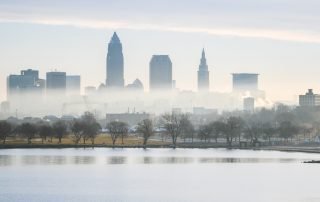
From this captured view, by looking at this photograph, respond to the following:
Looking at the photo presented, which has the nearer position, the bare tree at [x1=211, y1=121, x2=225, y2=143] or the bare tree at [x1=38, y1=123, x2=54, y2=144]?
the bare tree at [x1=38, y1=123, x2=54, y2=144]

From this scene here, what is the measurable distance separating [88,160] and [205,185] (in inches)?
1071

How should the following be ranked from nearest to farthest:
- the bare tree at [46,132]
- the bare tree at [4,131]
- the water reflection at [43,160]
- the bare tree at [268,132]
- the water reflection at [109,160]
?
the water reflection at [43,160]
the water reflection at [109,160]
the bare tree at [4,131]
the bare tree at [46,132]
the bare tree at [268,132]

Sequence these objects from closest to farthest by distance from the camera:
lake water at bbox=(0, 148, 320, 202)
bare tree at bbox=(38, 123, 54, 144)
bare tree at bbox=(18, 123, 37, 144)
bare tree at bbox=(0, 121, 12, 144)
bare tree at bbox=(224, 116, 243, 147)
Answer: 1. lake water at bbox=(0, 148, 320, 202)
2. bare tree at bbox=(0, 121, 12, 144)
3. bare tree at bbox=(18, 123, 37, 144)
4. bare tree at bbox=(38, 123, 54, 144)
5. bare tree at bbox=(224, 116, 243, 147)

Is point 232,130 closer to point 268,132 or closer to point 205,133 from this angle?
point 205,133

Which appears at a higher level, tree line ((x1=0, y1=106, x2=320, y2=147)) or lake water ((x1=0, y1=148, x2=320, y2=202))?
tree line ((x1=0, y1=106, x2=320, y2=147))

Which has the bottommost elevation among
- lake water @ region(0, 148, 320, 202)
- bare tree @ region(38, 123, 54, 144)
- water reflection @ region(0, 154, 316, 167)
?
lake water @ region(0, 148, 320, 202)

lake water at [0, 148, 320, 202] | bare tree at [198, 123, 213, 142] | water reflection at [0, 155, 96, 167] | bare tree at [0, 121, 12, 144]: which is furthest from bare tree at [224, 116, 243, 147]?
water reflection at [0, 155, 96, 167]

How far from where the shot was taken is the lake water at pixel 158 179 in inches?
1913

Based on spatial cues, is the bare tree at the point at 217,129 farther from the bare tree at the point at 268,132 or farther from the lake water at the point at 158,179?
the lake water at the point at 158,179

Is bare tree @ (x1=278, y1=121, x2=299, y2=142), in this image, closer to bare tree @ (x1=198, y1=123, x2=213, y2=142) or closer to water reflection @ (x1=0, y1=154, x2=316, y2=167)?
bare tree @ (x1=198, y1=123, x2=213, y2=142)

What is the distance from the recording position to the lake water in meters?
48.6

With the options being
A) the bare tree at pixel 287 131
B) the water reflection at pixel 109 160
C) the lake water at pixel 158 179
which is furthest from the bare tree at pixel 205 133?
the lake water at pixel 158 179

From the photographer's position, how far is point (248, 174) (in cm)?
6391

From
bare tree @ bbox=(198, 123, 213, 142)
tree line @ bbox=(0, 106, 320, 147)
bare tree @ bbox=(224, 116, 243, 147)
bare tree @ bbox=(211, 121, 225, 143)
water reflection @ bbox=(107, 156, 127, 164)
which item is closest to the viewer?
water reflection @ bbox=(107, 156, 127, 164)
